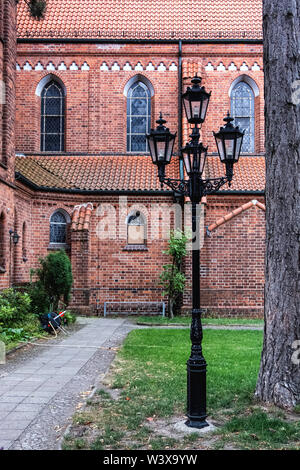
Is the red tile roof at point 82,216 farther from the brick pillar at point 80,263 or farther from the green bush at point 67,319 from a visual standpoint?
the green bush at point 67,319

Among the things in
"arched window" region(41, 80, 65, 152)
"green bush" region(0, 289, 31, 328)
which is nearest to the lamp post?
"green bush" region(0, 289, 31, 328)

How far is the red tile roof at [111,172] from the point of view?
16.6 m

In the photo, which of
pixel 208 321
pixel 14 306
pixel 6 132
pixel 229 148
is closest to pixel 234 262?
pixel 208 321

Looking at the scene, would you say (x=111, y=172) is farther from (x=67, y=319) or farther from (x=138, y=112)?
(x=67, y=319)

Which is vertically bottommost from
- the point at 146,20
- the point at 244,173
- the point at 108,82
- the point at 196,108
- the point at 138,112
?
the point at 196,108

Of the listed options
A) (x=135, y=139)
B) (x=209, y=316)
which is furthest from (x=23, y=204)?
(x=209, y=316)

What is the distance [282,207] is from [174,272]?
990 cm

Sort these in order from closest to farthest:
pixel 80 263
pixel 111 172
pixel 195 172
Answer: pixel 195 172 → pixel 80 263 → pixel 111 172

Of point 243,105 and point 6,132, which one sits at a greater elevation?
point 243,105

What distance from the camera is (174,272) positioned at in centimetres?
1542

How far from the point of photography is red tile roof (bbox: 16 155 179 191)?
16672mm

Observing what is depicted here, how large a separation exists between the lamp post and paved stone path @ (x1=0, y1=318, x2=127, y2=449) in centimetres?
146

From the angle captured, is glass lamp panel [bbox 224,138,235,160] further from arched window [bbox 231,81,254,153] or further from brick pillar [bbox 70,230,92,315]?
arched window [bbox 231,81,254,153]

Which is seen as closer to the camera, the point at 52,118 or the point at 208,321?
the point at 208,321
